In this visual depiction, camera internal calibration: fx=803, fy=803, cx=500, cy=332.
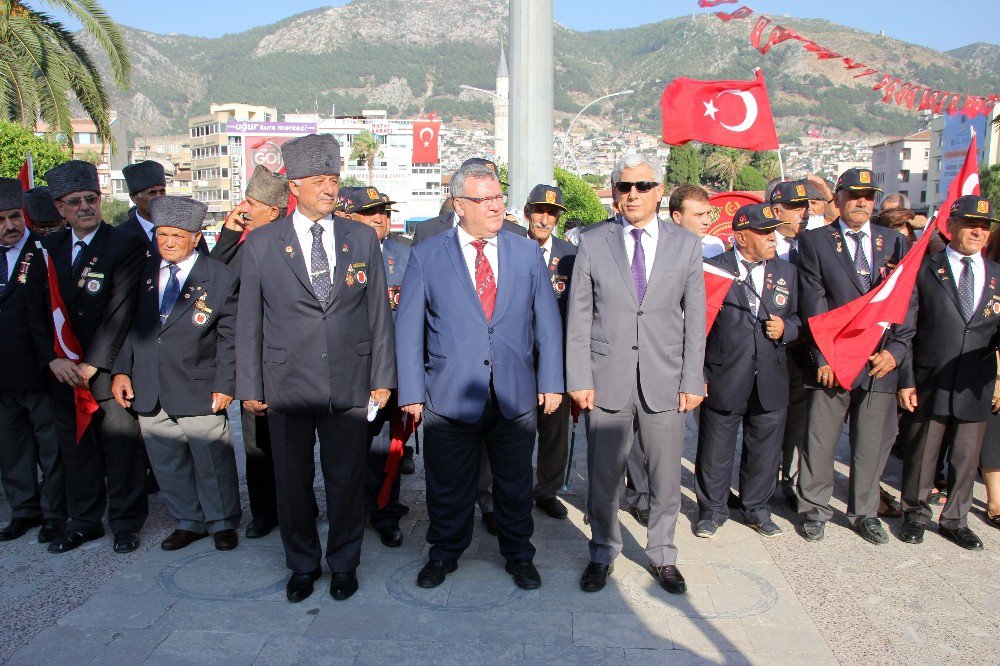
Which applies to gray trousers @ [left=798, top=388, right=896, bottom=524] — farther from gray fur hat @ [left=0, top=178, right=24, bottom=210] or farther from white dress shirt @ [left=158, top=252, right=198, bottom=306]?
gray fur hat @ [left=0, top=178, right=24, bottom=210]

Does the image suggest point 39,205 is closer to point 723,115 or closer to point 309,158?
point 309,158

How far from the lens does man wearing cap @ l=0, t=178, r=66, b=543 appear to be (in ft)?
16.1

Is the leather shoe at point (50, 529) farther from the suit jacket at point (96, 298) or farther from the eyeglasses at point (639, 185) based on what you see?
the eyeglasses at point (639, 185)

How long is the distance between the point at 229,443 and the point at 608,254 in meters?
2.62

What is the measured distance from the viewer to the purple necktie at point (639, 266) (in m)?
4.23

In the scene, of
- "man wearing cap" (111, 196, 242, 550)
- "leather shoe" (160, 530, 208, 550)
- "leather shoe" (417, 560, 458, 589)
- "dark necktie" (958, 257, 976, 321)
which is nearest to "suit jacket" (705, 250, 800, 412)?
"dark necktie" (958, 257, 976, 321)

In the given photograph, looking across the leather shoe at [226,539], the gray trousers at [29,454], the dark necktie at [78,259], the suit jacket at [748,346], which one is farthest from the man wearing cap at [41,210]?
the suit jacket at [748,346]

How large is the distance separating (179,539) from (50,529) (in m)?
0.88

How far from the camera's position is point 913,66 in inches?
6875

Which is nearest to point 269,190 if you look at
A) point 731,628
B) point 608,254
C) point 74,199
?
point 74,199

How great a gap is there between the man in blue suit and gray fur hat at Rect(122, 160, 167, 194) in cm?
260

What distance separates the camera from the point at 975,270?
16.1ft

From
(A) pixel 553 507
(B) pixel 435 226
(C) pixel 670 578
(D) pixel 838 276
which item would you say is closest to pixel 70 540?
(A) pixel 553 507

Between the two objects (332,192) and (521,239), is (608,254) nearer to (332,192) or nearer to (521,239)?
(521,239)
